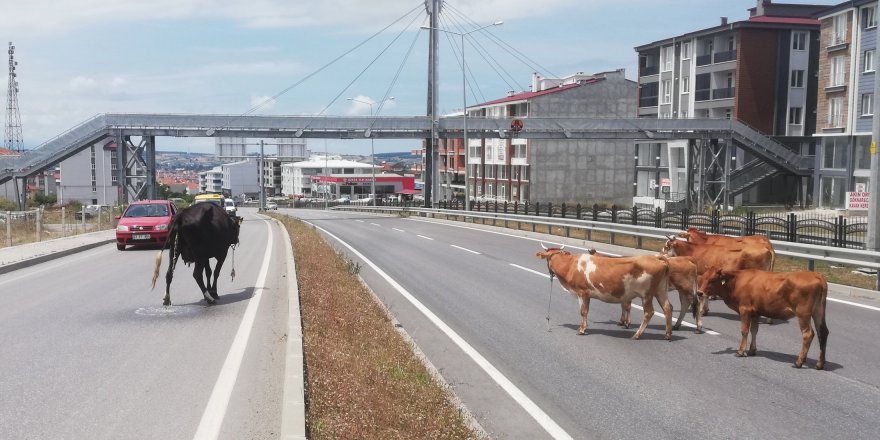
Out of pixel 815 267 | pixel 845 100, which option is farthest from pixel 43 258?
pixel 845 100

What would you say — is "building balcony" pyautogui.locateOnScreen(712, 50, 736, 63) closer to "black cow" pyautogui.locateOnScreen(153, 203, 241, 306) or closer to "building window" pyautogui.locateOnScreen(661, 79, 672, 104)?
"building window" pyautogui.locateOnScreen(661, 79, 672, 104)

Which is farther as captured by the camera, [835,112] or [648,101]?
[648,101]

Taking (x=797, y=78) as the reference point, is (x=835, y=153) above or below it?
below

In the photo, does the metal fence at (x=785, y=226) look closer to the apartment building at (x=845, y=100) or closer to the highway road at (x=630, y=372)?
the highway road at (x=630, y=372)

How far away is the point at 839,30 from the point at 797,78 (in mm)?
12382

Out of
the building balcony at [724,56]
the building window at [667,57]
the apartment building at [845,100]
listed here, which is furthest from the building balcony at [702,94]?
the apartment building at [845,100]

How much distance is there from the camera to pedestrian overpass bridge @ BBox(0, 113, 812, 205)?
51781 millimetres

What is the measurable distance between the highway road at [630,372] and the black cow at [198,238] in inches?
122

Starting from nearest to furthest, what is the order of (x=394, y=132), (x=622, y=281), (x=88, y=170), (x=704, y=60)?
(x=622, y=281) < (x=394, y=132) < (x=704, y=60) < (x=88, y=170)


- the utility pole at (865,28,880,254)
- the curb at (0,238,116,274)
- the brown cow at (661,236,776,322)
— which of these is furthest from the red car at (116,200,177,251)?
the utility pole at (865,28,880,254)

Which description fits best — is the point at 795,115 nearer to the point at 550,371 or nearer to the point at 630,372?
the point at 630,372

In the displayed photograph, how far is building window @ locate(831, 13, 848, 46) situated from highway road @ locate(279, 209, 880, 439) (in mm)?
42414

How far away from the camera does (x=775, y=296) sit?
8.90m

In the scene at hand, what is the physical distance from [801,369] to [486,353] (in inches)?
143
